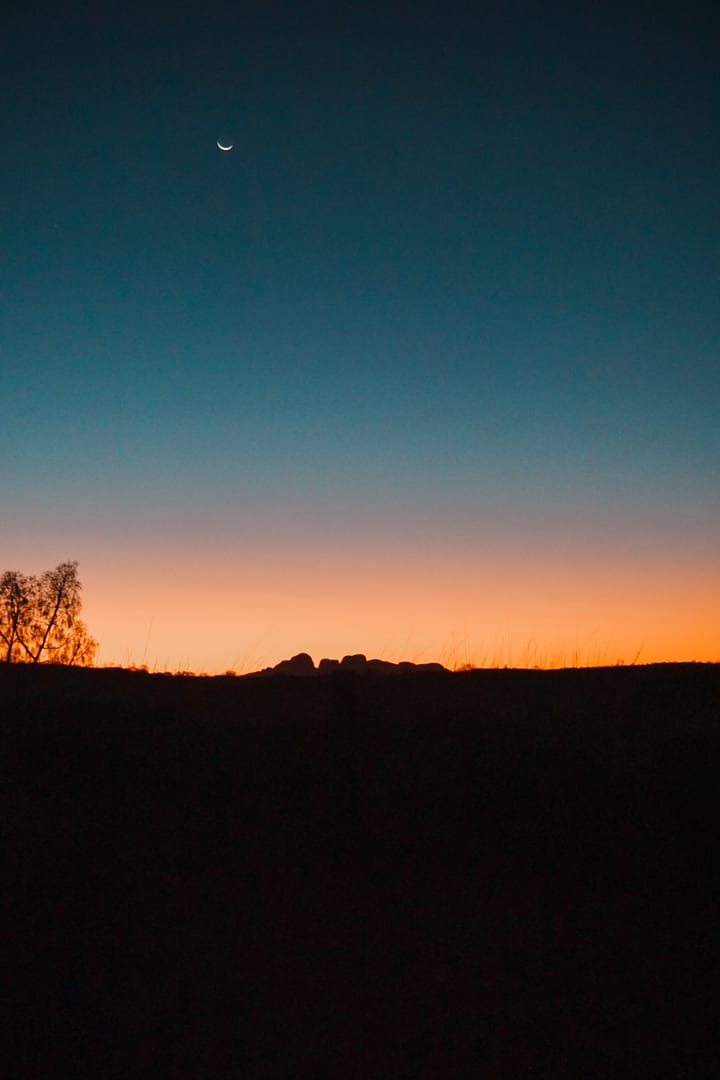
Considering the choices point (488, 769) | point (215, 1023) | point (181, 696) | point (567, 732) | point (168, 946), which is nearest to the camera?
point (215, 1023)

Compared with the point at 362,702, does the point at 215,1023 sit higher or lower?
lower

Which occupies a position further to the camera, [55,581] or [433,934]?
[55,581]

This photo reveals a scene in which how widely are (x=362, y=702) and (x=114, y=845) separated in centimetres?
623

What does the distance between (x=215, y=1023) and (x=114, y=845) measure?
315 centimetres

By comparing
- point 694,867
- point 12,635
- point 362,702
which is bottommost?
point 694,867

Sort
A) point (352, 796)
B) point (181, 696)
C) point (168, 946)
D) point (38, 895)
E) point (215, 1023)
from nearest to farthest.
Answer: point (215, 1023), point (168, 946), point (38, 895), point (352, 796), point (181, 696)

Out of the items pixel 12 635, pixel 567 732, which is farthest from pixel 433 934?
pixel 12 635

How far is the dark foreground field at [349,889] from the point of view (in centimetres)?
635

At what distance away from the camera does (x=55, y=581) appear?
41.4 m

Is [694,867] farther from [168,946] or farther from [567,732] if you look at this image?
[168,946]

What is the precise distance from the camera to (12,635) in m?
40.1

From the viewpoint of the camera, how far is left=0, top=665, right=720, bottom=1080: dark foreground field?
6352mm

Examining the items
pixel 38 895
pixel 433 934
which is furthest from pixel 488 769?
pixel 38 895

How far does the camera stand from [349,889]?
9.01 m
